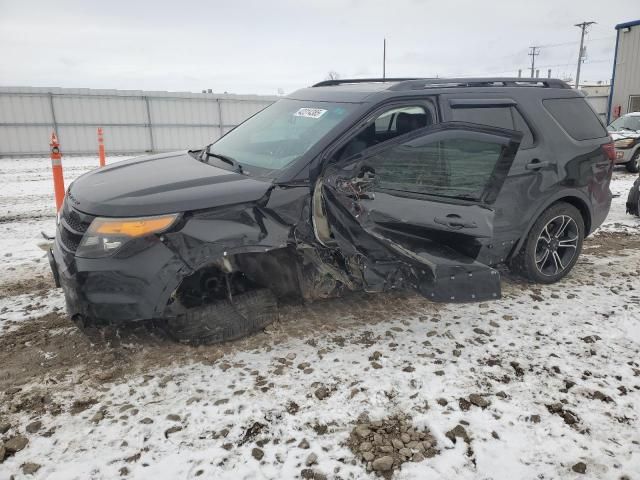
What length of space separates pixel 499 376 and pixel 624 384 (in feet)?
2.49

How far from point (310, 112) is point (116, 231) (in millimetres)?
1819

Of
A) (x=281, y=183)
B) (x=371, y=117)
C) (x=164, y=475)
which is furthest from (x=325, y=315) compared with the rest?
(x=164, y=475)

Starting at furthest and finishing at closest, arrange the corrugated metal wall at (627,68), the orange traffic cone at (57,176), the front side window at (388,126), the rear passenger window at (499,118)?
the corrugated metal wall at (627,68), the orange traffic cone at (57,176), the rear passenger window at (499,118), the front side window at (388,126)

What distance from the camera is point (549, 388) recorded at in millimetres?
2852

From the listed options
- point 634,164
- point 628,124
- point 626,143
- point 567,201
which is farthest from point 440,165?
point 628,124

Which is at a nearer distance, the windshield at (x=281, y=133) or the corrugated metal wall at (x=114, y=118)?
the windshield at (x=281, y=133)

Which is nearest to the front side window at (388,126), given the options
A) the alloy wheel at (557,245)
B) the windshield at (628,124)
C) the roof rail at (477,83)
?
the roof rail at (477,83)

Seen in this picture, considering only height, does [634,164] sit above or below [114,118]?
below

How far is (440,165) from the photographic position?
10.9 ft

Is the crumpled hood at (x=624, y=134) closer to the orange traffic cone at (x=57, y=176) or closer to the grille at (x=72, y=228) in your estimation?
the orange traffic cone at (x=57, y=176)

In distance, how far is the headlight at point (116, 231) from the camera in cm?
275

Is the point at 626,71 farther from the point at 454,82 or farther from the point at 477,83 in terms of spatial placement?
the point at 454,82

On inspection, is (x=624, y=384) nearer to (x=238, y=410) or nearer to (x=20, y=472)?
(x=238, y=410)

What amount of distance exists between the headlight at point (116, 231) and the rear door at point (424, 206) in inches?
40.6
